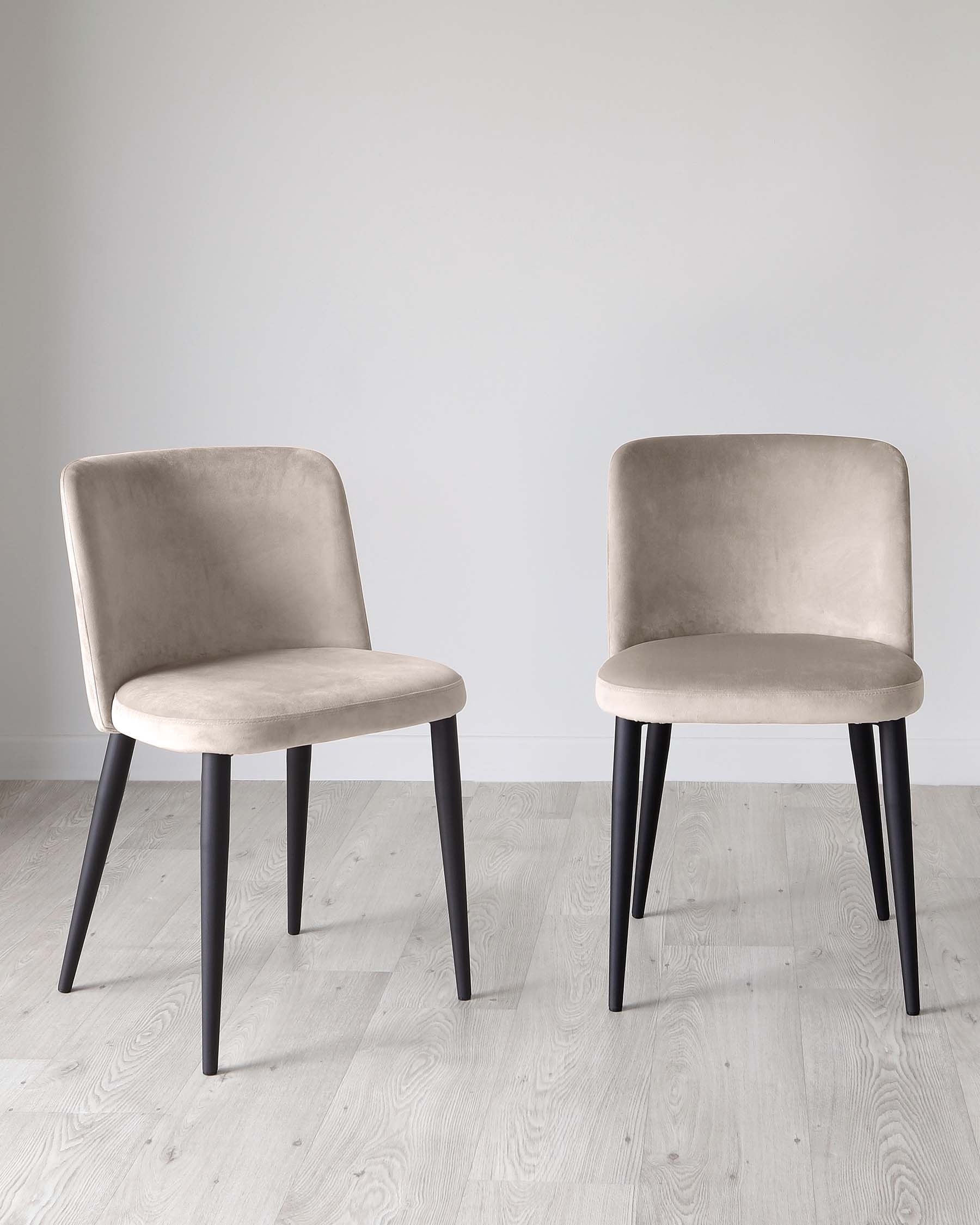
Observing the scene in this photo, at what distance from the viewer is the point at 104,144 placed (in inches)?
111

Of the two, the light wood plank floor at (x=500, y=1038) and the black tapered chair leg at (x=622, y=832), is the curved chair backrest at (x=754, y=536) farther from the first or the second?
the light wood plank floor at (x=500, y=1038)

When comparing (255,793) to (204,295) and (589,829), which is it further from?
(204,295)

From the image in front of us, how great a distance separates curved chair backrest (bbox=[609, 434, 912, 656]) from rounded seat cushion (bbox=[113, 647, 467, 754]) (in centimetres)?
42

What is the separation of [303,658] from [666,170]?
1451 mm

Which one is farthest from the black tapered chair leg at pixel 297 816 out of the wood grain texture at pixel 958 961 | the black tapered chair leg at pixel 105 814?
the wood grain texture at pixel 958 961

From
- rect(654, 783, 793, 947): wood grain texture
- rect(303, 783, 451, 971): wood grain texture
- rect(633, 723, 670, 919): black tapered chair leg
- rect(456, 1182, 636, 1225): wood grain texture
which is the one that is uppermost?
rect(633, 723, 670, 919): black tapered chair leg

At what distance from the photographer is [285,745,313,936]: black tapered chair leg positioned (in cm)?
206

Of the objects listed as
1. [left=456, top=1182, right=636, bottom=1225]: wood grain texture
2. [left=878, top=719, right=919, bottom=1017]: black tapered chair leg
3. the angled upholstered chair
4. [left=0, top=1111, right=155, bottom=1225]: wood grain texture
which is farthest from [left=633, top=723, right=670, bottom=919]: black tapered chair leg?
[left=0, top=1111, right=155, bottom=1225]: wood grain texture

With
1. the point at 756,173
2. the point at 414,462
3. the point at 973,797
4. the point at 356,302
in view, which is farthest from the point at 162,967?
the point at 756,173

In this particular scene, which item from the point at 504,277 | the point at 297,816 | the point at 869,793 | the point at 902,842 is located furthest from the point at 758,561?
the point at 504,277

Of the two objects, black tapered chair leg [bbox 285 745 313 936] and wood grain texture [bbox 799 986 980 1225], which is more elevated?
black tapered chair leg [bbox 285 745 313 936]

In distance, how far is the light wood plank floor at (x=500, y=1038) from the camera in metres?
1.44

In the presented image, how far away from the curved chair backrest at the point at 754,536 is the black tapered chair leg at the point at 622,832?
0.28 metres

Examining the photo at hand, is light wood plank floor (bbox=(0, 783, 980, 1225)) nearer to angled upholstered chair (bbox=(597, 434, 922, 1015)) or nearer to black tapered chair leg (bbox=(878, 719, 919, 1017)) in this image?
black tapered chair leg (bbox=(878, 719, 919, 1017))
